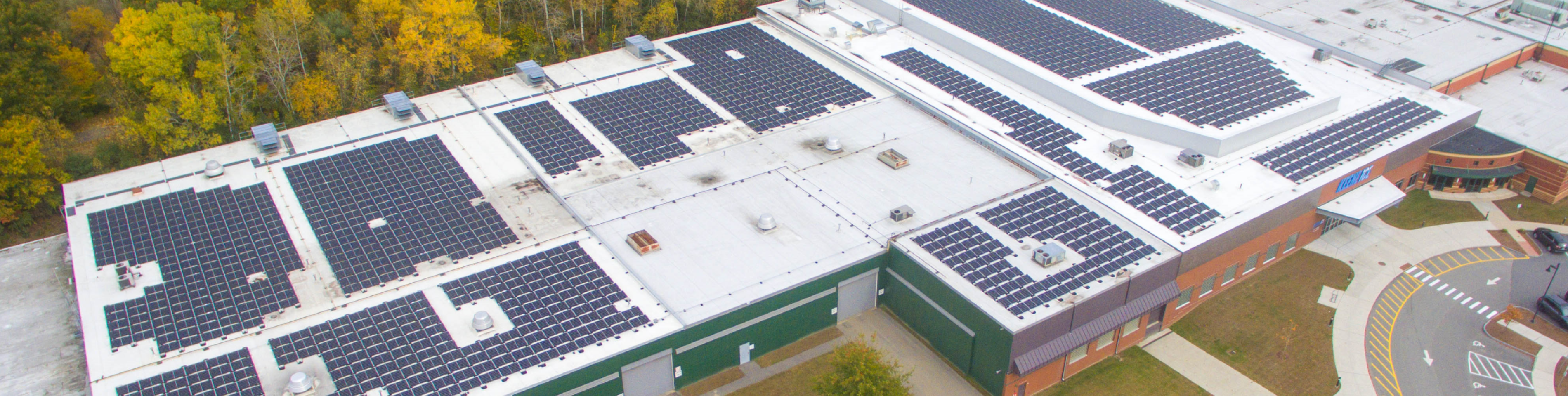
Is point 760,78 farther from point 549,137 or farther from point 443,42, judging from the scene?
point 443,42

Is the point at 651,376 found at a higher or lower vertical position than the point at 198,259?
lower

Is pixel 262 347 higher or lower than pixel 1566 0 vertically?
lower

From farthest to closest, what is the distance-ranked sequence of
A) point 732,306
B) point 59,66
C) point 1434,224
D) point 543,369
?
point 59,66 < point 1434,224 < point 732,306 < point 543,369

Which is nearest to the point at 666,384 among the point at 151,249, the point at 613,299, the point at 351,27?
the point at 613,299

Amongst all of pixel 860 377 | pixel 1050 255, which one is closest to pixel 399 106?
pixel 860 377

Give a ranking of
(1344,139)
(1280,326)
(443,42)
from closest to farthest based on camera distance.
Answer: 1. (1280,326)
2. (1344,139)
3. (443,42)

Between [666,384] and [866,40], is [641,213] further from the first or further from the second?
[866,40]
